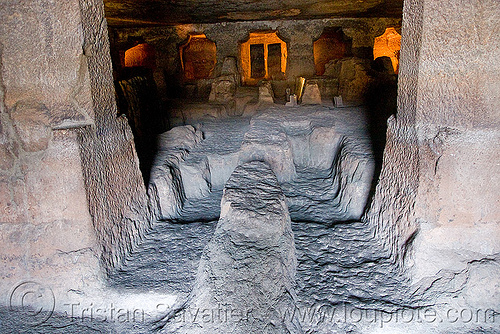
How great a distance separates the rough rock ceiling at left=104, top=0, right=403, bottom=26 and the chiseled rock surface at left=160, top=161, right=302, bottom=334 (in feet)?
19.5

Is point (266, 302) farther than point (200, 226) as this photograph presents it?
No

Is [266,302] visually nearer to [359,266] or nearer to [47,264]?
[359,266]

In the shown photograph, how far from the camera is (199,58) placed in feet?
54.9

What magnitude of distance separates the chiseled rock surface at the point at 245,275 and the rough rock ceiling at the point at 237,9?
5.95 m

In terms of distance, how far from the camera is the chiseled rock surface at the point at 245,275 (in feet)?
5.69

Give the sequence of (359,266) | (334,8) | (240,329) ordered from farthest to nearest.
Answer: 1. (334,8)
2. (359,266)
3. (240,329)

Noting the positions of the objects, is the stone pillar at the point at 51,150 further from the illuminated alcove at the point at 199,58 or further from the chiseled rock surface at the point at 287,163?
the illuminated alcove at the point at 199,58

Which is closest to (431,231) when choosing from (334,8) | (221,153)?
(221,153)

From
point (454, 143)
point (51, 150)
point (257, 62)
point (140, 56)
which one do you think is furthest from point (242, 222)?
point (257, 62)

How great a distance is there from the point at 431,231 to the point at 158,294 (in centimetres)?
171

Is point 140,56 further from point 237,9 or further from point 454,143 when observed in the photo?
point 454,143

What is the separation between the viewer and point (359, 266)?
2.45 meters

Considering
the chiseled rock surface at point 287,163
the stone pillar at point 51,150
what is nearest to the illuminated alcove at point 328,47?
the chiseled rock surface at point 287,163

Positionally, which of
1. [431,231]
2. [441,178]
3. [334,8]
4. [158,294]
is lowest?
[158,294]
